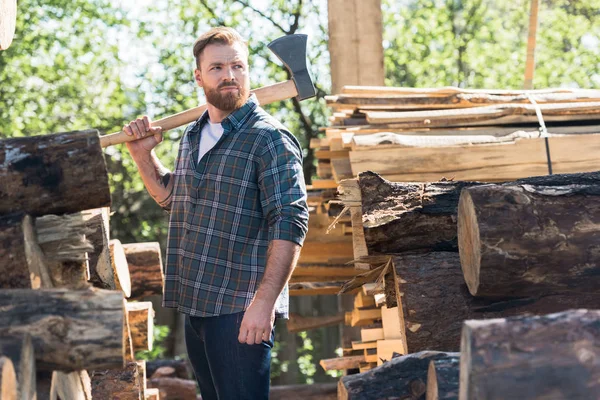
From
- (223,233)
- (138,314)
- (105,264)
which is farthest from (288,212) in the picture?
(138,314)

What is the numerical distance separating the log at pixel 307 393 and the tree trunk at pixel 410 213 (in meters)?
4.31

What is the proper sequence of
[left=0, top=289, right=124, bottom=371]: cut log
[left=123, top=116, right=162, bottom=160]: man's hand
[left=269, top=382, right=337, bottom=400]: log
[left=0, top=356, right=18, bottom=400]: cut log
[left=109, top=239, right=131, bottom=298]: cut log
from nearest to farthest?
1. [left=0, top=356, right=18, bottom=400]: cut log
2. [left=0, top=289, right=124, bottom=371]: cut log
3. [left=123, top=116, right=162, bottom=160]: man's hand
4. [left=109, top=239, right=131, bottom=298]: cut log
5. [left=269, top=382, right=337, bottom=400]: log

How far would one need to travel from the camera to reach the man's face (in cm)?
439

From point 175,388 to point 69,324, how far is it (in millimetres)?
5711

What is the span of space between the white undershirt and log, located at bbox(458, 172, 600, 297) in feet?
4.36

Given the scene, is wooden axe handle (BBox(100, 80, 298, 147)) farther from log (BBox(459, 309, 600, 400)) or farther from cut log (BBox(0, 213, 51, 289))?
log (BBox(459, 309, 600, 400))

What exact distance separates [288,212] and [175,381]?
4.75 meters

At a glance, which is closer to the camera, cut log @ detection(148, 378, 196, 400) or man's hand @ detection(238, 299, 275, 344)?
man's hand @ detection(238, 299, 275, 344)

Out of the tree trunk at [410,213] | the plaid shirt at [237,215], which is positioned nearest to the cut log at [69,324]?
the plaid shirt at [237,215]

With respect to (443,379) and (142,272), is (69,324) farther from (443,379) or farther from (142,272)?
(142,272)

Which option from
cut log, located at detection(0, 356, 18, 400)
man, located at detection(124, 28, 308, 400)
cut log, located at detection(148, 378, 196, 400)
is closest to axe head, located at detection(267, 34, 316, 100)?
man, located at detection(124, 28, 308, 400)

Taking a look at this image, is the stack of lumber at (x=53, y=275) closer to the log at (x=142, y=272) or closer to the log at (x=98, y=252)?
the log at (x=98, y=252)

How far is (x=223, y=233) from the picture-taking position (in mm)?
4199

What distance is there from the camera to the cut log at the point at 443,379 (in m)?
2.87
